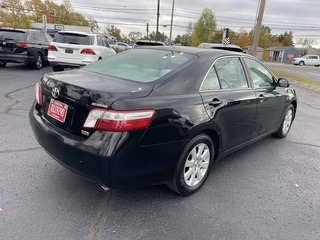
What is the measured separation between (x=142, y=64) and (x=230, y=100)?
1.15m

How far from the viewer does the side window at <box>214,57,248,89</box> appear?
3.11 m

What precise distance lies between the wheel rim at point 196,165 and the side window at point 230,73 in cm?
83

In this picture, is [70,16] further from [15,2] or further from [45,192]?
[45,192]

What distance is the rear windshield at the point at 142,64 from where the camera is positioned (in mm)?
2711

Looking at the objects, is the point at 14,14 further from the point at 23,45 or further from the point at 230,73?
the point at 230,73

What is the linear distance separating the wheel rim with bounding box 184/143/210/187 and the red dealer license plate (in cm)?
132

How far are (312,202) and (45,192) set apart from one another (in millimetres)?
2981

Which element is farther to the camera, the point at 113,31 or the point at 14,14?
the point at 113,31

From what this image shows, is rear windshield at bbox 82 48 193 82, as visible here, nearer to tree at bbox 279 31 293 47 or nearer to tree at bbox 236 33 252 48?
tree at bbox 236 33 252 48

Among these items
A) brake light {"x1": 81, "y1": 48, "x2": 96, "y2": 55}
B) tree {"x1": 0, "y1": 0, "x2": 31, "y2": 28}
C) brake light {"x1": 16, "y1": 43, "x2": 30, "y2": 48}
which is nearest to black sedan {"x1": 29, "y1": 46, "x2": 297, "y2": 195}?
brake light {"x1": 81, "y1": 48, "x2": 96, "y2": 55}

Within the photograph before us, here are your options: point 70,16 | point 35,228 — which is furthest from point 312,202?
point 70,16

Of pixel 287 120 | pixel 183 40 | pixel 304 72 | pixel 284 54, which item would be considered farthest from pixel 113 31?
pixel 287 120

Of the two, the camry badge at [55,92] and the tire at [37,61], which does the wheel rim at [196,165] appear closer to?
the camry badge at [55,92]

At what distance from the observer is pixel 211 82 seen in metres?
2.91
